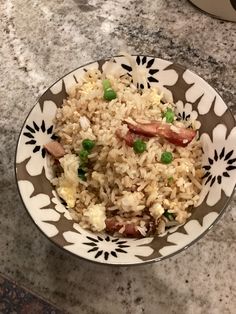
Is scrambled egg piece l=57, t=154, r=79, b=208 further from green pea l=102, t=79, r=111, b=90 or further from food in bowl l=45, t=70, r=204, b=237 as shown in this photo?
green pea l=102, t=79, r=111, b=90

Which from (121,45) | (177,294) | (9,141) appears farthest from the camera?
(121,45)

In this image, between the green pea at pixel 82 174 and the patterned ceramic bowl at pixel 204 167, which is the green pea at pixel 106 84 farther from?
the green pea at pixel 82 174

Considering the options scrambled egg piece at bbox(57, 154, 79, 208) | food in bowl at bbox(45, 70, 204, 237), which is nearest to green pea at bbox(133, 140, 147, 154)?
food in bowl at bbox(45, 70, 204, 237)

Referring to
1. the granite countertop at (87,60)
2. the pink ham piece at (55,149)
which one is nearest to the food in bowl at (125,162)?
the pink ham piece at (55,149)

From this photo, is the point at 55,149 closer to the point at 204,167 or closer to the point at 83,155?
the point at 83,155

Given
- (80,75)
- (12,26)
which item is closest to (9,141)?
(80,75)

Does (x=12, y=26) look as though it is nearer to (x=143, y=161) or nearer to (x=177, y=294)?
(x=143, y=161)

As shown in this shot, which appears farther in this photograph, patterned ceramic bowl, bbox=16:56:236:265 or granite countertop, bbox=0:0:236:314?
granite countertop, bbox=0:0:236:314
